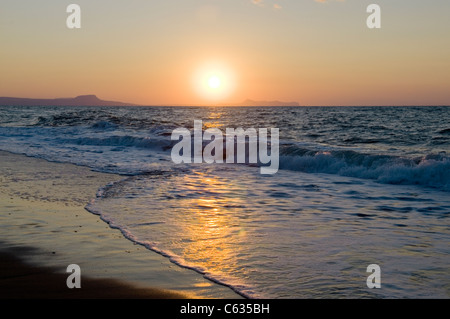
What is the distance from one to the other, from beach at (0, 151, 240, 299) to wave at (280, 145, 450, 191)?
8250mm

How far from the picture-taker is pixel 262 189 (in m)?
10.8

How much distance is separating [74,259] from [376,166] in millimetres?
11029

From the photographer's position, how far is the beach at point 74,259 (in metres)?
4.55

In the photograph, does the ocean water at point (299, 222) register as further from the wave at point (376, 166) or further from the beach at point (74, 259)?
the beach at point (74, 259)

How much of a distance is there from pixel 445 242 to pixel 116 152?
16.4 m

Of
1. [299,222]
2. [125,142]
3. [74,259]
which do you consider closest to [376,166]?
[299,222]

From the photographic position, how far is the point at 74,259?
216 inches

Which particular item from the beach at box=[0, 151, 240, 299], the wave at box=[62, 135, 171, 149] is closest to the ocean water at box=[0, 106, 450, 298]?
the beach at box=[0, 151, 240, 299]

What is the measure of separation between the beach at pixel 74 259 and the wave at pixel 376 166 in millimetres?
8250

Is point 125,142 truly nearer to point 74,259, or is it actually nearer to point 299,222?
point 299,222

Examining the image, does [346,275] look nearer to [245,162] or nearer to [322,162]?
[322,162]

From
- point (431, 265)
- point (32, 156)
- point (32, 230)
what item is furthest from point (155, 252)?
point (32, 156)

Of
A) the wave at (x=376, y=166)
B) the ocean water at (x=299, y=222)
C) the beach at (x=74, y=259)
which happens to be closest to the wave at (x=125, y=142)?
the wave at (x=376, y=166)
